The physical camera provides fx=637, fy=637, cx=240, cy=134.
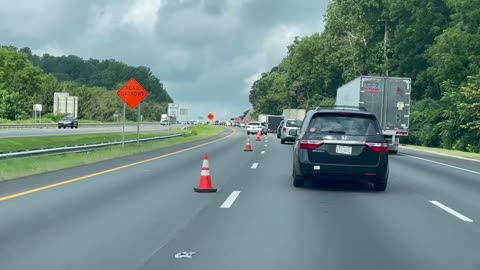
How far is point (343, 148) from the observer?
44.0ft

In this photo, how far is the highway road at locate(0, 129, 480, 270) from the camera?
7055 mm

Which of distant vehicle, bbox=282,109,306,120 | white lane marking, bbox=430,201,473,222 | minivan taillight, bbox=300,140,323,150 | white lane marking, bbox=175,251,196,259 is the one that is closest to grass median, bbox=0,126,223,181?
minivan taillight, bbox=300,140,323,150

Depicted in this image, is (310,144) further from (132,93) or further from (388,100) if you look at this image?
(132,93)

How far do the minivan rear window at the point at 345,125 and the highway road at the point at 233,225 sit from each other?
134 cm

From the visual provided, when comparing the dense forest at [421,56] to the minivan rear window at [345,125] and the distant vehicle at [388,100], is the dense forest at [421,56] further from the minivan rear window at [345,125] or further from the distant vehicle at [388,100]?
the minivan rear window at [345,125]

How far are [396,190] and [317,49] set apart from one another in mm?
93484

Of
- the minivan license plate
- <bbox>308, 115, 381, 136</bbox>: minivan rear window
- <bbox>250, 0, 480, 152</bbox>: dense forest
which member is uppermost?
<bbox>250, 0, 480, 152</bbox>: dense forest

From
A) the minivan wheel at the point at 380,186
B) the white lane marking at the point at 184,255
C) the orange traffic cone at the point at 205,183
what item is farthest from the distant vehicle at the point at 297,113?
the white lane marking at the point at 184,255

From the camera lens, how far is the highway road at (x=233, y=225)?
7055 mm

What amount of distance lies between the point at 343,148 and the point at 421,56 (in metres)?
53.2

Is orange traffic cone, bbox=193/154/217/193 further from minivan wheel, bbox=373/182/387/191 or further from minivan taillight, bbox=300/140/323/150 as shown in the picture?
minivan wheel, bbox=373/182/387/191

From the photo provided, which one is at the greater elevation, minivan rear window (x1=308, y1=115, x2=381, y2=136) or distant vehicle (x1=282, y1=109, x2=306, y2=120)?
distant vehicle (x1=282, y1=109, x2=306, y2=120)

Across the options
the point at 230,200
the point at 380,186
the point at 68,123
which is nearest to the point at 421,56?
the point at 68,123

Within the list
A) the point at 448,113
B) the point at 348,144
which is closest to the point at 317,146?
the point at 348,144
